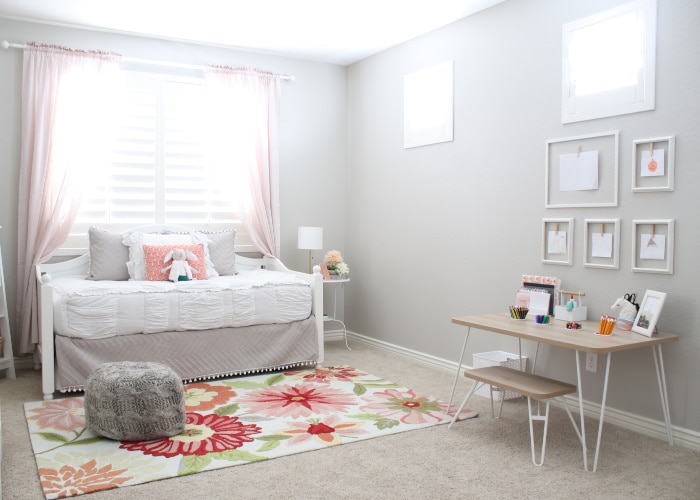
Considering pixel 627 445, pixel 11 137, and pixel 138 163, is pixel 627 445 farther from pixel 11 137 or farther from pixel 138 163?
pixel 11 137

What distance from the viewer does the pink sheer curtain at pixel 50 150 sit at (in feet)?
14.1

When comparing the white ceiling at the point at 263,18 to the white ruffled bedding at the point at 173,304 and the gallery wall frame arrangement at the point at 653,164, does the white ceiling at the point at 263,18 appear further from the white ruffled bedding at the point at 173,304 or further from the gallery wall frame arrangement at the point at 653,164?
the white ruffled bedding at the point at 173,304

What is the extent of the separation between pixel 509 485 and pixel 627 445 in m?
0.81

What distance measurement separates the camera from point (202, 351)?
403 cm

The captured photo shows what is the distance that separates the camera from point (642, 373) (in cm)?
316

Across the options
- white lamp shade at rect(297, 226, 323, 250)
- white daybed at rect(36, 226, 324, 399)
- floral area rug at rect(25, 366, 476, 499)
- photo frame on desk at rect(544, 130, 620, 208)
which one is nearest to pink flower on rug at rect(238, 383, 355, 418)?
floral area rug at rect(25, 366, 476, 499)

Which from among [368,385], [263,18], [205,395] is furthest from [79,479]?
[263,18]

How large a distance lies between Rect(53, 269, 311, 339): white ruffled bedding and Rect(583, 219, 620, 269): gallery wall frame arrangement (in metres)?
1.86

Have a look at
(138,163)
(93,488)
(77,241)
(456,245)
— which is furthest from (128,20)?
(93,488)

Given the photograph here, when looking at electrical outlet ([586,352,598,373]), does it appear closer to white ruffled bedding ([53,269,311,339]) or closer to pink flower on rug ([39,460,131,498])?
white ruffled bedding ([53,269,311,339])

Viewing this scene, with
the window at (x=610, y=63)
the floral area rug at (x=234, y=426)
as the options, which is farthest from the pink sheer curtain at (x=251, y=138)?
the window at (x=610, y=63)

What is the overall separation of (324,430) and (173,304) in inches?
52.9

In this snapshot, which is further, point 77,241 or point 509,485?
point 77,241

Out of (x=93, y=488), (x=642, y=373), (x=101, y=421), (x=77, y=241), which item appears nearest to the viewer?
(x=93, y=488)
